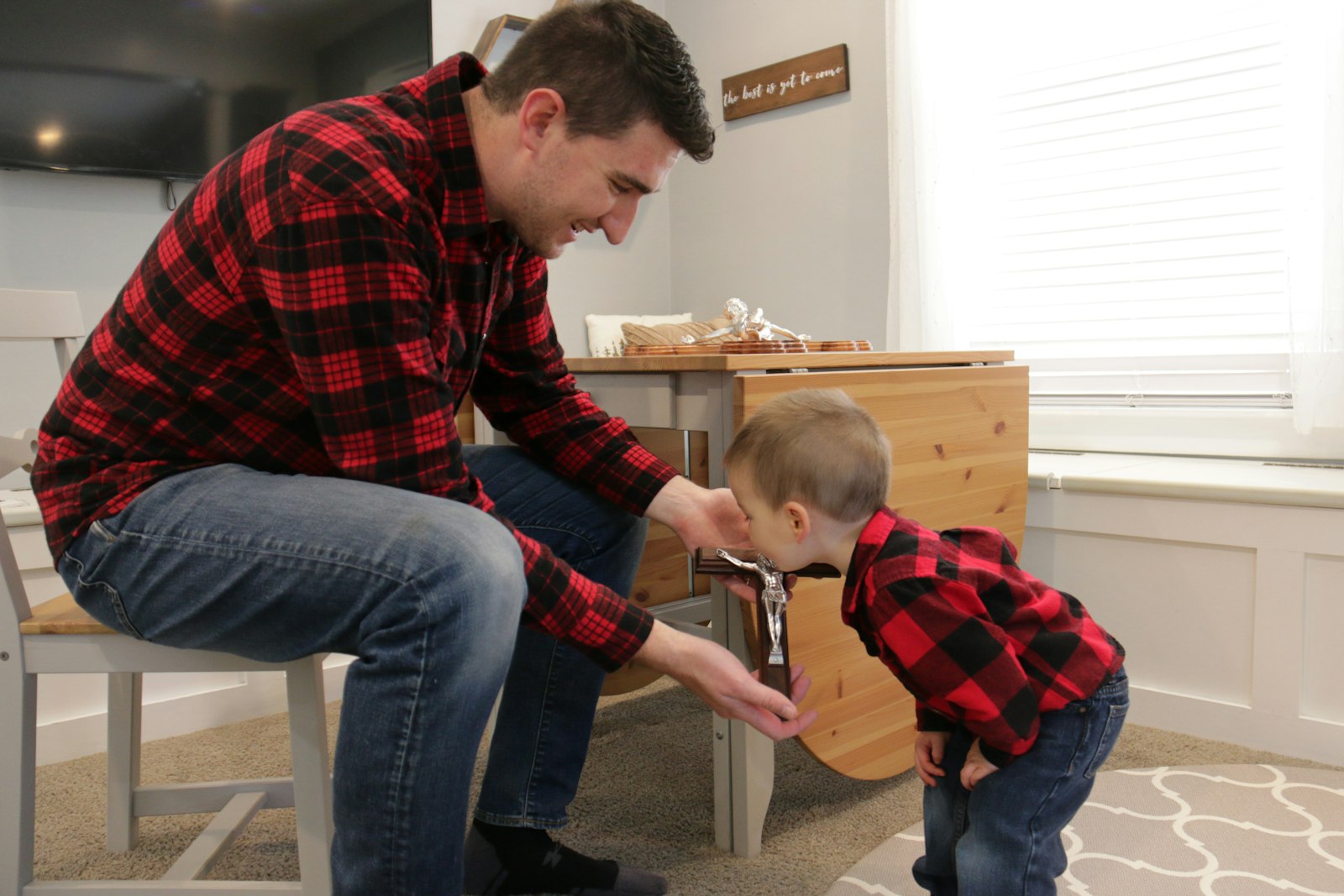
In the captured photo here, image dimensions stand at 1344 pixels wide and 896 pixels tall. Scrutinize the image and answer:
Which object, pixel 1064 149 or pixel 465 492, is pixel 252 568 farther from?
pixel 1064 149

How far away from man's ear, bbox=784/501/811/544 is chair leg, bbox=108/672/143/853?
2.89 feet

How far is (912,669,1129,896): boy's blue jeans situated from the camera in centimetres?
98

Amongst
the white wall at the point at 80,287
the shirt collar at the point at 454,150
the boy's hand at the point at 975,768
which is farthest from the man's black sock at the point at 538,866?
the white wall at the point at 80,287

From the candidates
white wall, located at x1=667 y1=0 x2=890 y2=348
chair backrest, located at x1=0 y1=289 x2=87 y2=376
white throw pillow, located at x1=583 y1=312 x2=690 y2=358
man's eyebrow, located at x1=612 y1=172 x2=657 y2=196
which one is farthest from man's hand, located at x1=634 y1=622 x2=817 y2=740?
white throw pillow, located at x1=583 y1=312 x2=690 y2=358

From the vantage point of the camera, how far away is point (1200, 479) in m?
1.77

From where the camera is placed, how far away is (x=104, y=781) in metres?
1.68

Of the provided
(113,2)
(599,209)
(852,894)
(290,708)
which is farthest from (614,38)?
(113,2)

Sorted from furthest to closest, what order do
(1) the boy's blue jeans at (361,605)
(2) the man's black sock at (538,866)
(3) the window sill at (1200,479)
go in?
1. (3) the window sill at (1200,479)
2. (2) the man's black sock at (538,866)
3. (1) the boy's blue jeans at (361,605)

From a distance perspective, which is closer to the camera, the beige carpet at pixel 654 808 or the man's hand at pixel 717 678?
the man's hand at pixel 717 678

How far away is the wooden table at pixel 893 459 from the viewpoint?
1.30m

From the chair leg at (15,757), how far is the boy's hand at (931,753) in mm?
886

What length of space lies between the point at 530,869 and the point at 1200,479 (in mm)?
1319

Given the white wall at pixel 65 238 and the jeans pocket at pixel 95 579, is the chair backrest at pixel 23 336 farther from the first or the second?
the white wall at pixel 65 238

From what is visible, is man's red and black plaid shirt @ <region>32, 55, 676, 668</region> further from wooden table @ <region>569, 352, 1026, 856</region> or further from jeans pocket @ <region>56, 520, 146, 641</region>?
wooden table @ <region>569, 352, 1026, 856</region>
